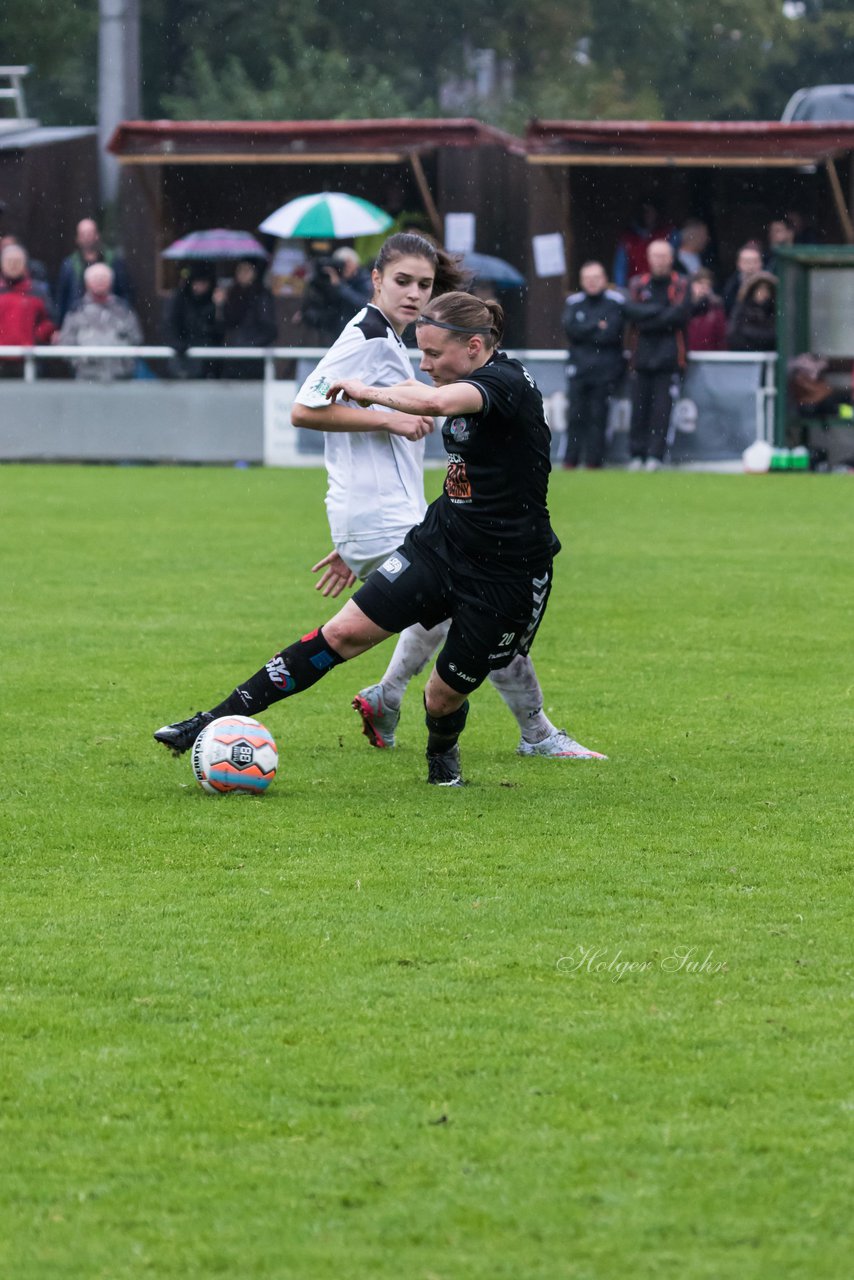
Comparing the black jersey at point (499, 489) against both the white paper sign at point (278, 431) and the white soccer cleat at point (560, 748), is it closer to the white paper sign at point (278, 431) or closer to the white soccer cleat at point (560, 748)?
the white soccer cleat at point (560, 748)

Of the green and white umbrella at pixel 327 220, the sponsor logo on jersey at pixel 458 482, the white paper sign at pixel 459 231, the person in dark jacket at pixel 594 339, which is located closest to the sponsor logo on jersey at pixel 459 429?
the sponsor logo on jersey at pixel 458 482

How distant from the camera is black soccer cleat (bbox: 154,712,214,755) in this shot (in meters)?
6.93

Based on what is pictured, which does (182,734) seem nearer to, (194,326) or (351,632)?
(351,632)

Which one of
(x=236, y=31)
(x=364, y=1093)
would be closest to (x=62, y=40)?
(x=236, y=31)

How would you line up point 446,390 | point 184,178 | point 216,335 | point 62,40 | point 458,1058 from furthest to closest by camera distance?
point 62,40 < point 184,178 < point 216,335 < point 446,390 < point 458,1058

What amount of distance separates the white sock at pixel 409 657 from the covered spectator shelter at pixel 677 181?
17857mm

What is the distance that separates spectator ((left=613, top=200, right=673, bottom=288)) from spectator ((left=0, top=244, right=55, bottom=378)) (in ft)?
21.9

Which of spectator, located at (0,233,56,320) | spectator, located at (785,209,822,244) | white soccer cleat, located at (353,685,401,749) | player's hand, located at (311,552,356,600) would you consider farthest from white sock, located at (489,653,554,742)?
spectator, located at (785,209,822,244)

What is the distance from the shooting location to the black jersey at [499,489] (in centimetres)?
658

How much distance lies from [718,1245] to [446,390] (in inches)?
137

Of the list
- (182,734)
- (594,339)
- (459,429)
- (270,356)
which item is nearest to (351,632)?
(182,734)

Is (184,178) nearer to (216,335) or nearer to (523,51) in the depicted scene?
(216,335)

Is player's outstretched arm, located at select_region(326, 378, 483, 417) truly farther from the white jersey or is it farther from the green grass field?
the green grass field

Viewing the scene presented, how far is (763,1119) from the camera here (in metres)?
3.79
